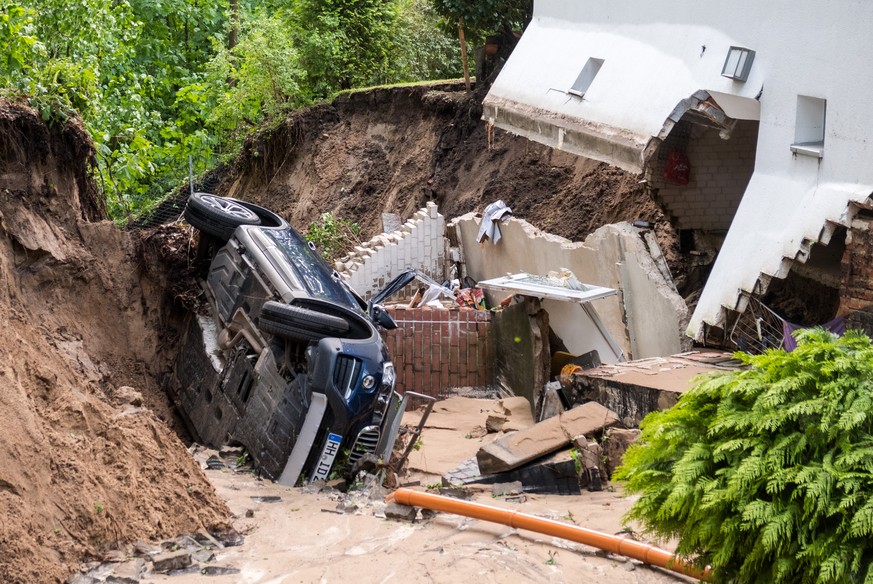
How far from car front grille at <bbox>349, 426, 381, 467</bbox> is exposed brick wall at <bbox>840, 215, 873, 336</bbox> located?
4.80m

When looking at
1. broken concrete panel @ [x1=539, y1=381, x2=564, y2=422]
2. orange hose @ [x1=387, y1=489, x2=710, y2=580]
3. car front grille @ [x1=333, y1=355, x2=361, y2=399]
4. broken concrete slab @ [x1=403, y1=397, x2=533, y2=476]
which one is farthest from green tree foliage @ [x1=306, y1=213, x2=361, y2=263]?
orange hose @ [x1=387, y1=489, x2=710, y2=580]

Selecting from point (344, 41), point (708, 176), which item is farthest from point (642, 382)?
point (344, 41)

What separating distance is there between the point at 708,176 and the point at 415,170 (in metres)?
8.56

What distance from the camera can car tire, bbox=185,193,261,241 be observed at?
11.5 metres

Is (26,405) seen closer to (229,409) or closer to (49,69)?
(229,409)

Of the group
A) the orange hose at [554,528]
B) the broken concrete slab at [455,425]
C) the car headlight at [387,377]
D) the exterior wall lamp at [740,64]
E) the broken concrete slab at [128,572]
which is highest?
the exterior wall lamp at [740,64]

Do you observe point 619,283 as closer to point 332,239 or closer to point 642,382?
point 642,382

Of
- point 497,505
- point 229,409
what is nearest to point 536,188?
point 229,409

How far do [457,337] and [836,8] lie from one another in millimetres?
5937

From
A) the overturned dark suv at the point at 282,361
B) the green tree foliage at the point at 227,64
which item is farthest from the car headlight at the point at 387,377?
the green tree foliage at the point at 227,64

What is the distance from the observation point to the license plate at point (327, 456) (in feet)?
30.1

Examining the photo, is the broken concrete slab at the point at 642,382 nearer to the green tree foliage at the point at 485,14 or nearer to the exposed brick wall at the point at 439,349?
the exposed brick wall at the point at 439,349

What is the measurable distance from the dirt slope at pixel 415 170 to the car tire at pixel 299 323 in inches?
298

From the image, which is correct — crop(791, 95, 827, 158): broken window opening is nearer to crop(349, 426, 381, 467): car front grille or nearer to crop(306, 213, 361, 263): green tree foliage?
crop(349, 426, 381, 467): car front grille
